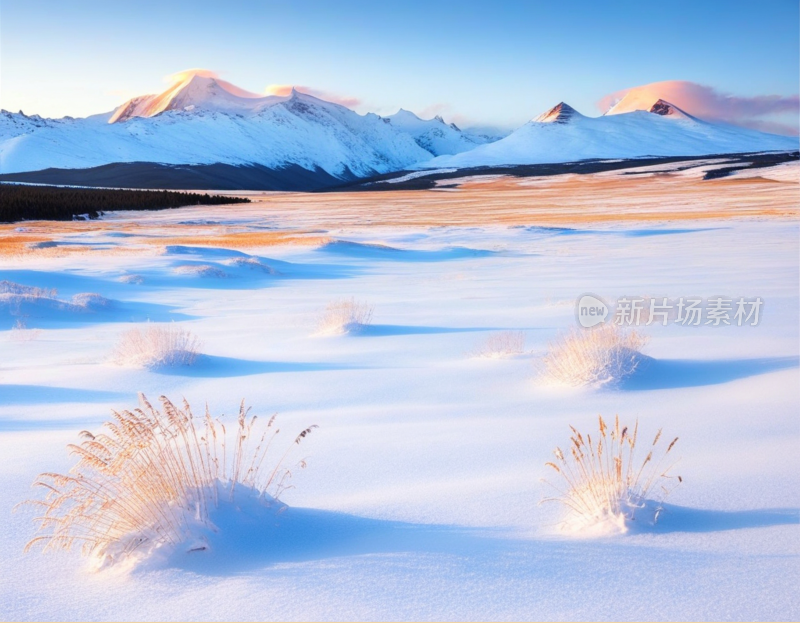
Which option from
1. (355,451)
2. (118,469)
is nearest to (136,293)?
(355,451)

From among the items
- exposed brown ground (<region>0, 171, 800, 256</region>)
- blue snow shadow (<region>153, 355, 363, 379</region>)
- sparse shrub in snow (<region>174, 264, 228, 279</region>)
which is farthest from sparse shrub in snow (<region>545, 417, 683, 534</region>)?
exposed brown ground (<region>0, 171, 800, 256</region>)

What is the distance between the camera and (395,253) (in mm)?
29406

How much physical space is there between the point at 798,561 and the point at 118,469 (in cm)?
339

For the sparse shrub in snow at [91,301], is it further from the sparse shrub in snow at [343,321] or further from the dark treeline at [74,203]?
the dark treeline at [74,203]

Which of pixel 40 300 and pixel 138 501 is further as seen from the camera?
pixel 40 300

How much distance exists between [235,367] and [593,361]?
4.63 metres

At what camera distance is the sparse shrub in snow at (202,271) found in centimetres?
2178

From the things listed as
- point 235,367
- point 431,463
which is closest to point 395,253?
point 235,367

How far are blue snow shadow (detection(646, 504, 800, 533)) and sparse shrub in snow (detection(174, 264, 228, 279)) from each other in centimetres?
1906

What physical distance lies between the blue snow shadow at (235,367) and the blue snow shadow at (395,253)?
18.2m

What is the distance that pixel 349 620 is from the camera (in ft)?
10.3

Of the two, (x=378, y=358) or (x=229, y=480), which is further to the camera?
(x=378, y=358)

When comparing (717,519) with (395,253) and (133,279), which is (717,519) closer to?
(133,279)

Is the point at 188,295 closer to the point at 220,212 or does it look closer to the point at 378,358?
the point at 378,358
